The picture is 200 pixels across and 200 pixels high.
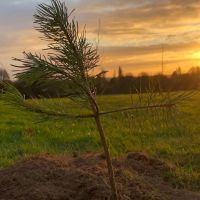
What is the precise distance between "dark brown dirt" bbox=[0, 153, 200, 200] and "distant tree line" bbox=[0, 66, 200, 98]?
3.25 ft

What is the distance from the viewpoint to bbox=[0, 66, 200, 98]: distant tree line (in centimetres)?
473

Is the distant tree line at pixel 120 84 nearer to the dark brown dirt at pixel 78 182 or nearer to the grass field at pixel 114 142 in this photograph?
the dark brown dirt at pixel 78 182

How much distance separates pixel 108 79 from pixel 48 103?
1.96 feet

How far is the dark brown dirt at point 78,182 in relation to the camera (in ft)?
17.3

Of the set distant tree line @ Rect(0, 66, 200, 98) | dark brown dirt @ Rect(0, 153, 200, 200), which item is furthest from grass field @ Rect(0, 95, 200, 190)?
distant tree line @ Rect(0, 66, 200, 98)

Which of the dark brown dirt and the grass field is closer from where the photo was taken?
the dark brown dirt

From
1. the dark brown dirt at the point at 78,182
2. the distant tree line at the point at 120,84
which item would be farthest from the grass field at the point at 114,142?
the distant tree line at the point at 120,84

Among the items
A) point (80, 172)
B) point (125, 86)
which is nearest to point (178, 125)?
point (125, 86)

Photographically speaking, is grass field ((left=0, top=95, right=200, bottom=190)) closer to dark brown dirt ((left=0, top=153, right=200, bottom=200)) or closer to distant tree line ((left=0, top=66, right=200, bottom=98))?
dark brown dirt ((left=0, top=153, right=200, bottom=200))

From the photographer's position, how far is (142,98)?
4.87m

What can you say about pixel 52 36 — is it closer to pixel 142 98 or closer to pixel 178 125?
pixel 142 98

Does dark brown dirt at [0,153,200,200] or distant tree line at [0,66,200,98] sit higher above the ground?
distant tree line at [0,66,200,98]

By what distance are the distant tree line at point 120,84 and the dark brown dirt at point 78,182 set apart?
3.25 ft

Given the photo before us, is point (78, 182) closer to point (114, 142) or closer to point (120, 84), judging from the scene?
point (120, 84)
